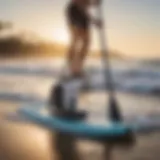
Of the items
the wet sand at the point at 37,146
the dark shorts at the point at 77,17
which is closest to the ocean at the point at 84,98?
the wet sand at the point at 37,146

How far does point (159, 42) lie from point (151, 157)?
32cm

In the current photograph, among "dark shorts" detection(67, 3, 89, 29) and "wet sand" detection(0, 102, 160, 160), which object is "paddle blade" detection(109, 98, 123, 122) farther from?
"dark shorts" detection(67, 3, 89, 29)

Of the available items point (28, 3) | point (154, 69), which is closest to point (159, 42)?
point (154, 69)

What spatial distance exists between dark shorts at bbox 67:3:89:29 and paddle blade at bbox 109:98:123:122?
23 centimetres

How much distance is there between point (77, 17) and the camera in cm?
128

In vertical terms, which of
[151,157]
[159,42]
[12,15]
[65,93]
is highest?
[12,15]

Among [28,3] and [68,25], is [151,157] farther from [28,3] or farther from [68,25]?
[28,3]

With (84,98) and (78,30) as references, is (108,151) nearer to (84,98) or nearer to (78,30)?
(84,98)

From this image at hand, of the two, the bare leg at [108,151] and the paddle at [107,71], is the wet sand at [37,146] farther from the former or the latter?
the paddle at [107,71]

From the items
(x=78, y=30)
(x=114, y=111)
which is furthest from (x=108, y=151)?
(x=78, y=30)

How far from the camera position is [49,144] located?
1289mm

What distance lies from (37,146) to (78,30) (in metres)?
0.35

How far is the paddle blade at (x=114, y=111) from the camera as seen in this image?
127 centimetres

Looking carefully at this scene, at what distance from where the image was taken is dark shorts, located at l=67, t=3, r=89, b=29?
50.1 inches
